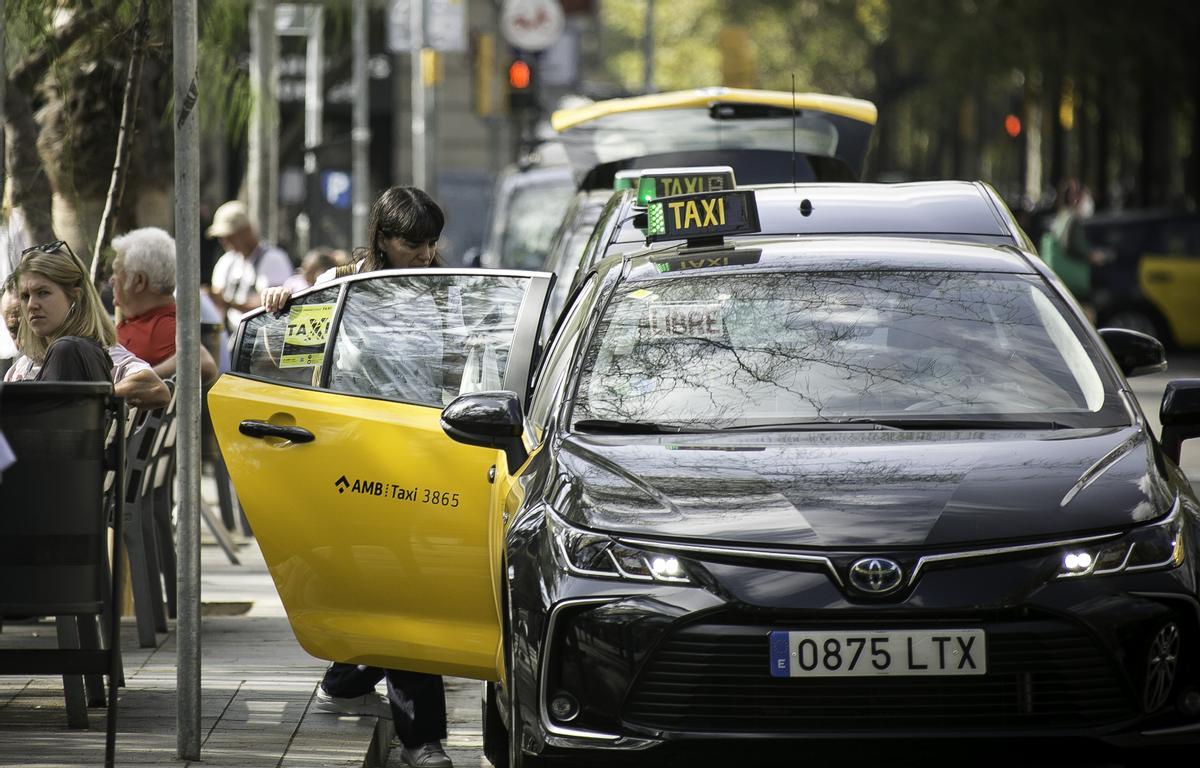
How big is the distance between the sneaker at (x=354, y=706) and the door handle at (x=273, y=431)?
3.30ft

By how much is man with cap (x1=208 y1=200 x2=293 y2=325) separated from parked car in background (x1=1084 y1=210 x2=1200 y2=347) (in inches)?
544

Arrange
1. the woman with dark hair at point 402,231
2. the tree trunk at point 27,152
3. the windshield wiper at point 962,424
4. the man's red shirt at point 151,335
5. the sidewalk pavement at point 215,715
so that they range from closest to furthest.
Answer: the windshield wiper at point 962,424 → the sidewalk pavement at point 215,715 → the woman with dark hair at point 402,231 → the man's red shirt at point 151,335 → the tree trunk at point 27,152

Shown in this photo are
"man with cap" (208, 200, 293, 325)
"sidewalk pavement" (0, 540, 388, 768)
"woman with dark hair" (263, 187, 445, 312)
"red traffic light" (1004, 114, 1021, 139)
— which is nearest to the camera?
"sidewalk pavement" (0, 540, 388, 768)

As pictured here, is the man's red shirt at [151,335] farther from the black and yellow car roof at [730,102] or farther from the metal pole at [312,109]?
the metal pole at [312,109]

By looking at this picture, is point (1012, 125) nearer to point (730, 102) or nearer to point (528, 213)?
point (528, 213)

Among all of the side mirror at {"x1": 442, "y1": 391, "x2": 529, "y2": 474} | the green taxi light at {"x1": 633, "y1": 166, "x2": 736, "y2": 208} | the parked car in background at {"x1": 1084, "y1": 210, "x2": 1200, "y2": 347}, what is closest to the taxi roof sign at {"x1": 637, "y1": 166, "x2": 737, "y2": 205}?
the green taxi light at {"x1": 633, "y1": 166, "x2": 736, "y2": 208}

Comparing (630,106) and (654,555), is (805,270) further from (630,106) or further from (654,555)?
(630,106)

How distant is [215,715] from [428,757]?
0.72 metres

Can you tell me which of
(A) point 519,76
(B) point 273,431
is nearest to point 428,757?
(B) point 273,431

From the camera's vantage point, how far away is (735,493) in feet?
16.4

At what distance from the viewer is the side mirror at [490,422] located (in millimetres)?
5719

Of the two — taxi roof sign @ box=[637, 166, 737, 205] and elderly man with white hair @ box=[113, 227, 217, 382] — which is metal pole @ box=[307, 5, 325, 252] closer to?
elderly man with white hair @ box=[113, 227, 217, 382]

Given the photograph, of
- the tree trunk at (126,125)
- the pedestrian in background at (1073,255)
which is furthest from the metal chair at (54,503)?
the pedestrian in background at (1073,255)

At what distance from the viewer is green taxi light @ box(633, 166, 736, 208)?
7.41 m
